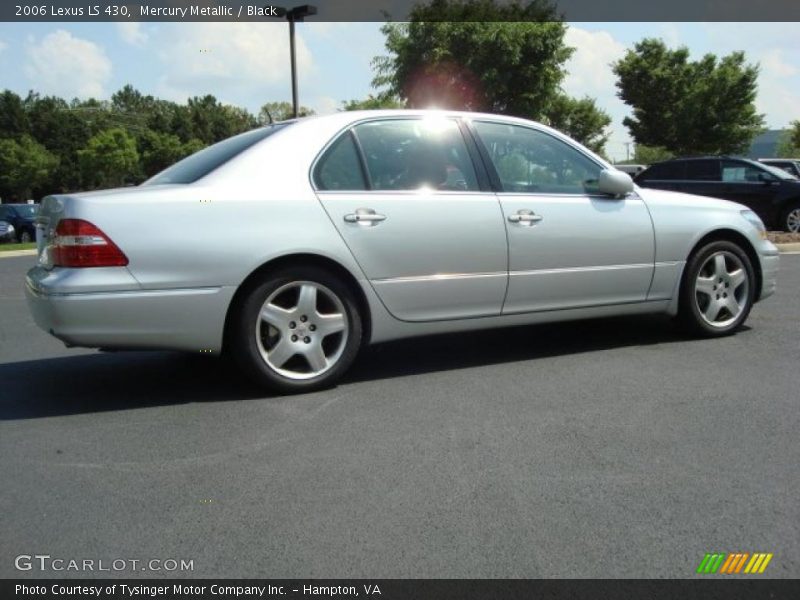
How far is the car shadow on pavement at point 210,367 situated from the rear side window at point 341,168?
1101mm

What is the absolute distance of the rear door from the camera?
4543 mm

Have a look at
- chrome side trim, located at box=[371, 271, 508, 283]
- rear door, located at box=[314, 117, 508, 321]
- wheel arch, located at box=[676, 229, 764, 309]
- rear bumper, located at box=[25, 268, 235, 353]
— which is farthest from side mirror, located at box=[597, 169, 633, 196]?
rear bumper, located at box=[25, 268, 235, 353]

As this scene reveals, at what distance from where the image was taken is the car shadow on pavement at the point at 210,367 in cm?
448

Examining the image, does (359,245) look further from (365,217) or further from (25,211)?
(25,211)

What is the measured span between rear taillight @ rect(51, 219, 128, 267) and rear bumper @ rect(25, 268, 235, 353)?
15 centimetres

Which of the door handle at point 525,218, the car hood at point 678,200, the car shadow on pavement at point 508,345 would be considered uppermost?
the car hood at point 678,200

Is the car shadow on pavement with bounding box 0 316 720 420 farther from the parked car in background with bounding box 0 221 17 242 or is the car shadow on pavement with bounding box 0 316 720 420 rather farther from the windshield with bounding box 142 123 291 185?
the parked car in background with bounding box 0 221 17 242

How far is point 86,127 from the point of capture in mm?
73562

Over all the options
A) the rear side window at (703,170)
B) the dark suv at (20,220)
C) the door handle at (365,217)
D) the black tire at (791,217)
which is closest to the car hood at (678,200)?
the door handle at (365,217)

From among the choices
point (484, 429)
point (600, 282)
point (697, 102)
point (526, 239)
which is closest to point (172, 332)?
point (484, 429)

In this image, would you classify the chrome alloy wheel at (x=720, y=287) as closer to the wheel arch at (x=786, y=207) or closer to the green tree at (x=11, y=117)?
the wheel arch at (x=786, y=207)

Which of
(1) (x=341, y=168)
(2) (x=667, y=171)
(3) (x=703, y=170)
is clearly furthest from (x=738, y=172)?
(1) (x=341, y=168)

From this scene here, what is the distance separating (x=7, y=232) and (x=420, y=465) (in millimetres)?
30880
